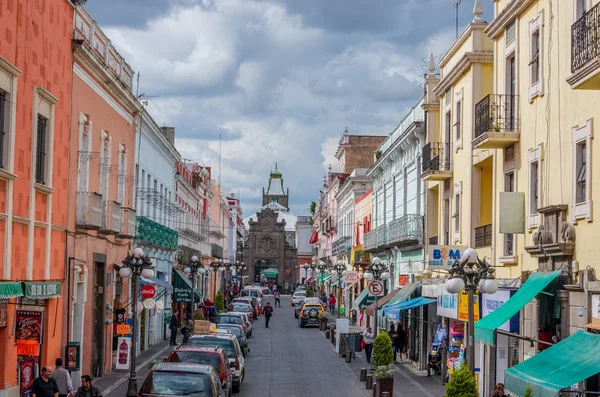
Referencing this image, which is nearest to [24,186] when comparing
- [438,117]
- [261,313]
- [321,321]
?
[438,117]

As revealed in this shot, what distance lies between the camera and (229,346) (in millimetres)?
27297

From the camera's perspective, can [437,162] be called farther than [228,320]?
No

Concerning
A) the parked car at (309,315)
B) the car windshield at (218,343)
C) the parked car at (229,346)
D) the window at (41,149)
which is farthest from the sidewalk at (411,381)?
the parked car at (309,315)

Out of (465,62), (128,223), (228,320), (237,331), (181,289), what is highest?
(465,62)

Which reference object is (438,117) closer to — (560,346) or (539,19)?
(539,19)

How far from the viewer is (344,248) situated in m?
68.0

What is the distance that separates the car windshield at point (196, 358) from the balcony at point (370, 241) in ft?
77.0

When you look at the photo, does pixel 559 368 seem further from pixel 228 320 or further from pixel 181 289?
pixel 181 289

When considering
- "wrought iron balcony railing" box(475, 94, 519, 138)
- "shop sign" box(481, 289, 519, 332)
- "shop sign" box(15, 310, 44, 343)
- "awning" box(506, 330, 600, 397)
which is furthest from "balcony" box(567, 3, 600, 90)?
"shop sign" box(15, 310, 44, 343)

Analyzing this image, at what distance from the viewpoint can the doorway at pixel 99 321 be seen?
94.9 feet

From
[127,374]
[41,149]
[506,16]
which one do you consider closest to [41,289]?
[41,149]

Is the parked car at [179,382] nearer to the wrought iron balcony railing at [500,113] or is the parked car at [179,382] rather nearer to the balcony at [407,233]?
the wrought iron balcony railing at [500,113]

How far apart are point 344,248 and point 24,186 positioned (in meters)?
49.1

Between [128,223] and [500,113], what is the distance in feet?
47.4
